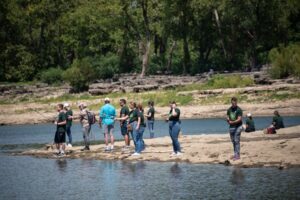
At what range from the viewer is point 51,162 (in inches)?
1081

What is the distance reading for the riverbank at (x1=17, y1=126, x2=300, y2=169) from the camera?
23.2m

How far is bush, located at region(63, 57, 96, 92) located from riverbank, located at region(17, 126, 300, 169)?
3991 centimetres

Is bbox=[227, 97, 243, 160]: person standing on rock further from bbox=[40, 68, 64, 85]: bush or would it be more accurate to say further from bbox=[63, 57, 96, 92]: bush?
bbox=[40, 68, 64, 85]: bush

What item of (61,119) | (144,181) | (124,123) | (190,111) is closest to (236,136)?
(144,181)

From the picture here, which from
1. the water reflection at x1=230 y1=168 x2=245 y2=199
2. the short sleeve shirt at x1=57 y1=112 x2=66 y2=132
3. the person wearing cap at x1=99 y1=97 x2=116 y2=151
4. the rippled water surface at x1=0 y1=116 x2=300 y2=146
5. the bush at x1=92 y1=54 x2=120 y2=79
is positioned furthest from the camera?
the bush at x1=92 y1=54 x2=120 y2=79

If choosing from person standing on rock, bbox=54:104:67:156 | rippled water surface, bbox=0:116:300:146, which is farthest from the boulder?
person standing on rock, bbox=54:104:67:156

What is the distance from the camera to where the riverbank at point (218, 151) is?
76.1 feet

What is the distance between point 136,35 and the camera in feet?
284

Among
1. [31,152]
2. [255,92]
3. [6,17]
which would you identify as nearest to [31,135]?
[31,152]

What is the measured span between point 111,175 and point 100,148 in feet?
24.5

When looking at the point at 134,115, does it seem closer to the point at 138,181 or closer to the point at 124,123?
the point at 124,123

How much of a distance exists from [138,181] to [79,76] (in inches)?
2051

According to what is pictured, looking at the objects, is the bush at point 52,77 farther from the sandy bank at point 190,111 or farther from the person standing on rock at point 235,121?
the person standing on rock at point 235,121

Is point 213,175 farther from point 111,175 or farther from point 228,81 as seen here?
point 228,81
